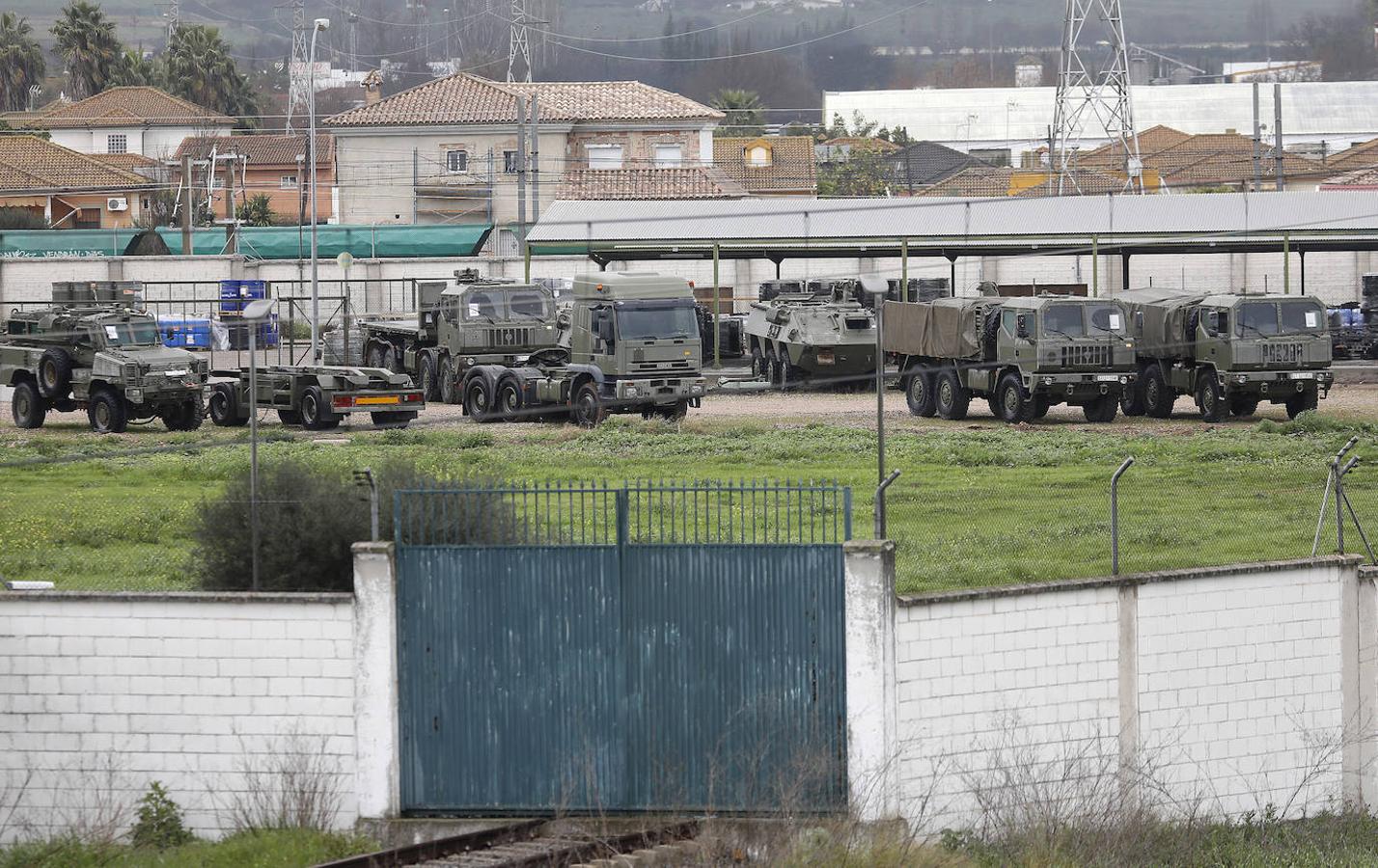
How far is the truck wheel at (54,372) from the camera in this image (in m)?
31.0

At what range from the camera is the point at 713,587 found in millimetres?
13508

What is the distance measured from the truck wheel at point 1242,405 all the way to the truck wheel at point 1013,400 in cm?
337

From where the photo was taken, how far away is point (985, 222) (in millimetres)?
45625

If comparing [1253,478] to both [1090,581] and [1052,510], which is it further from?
[1090,581]

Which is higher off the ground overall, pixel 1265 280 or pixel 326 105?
pixel 326 105

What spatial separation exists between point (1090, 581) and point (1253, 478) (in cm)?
575

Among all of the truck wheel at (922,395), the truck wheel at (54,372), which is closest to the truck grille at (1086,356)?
the truck wheel at (922,395)

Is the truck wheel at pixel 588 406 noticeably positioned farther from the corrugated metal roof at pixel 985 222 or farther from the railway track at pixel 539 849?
the railway track at pixel 539 849

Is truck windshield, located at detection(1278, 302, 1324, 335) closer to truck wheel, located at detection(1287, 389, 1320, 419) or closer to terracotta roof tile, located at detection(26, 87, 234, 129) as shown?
truck wheel, located at detection(1287, 389, 1320, 419)

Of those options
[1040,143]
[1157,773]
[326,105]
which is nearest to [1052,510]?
[1157,773]

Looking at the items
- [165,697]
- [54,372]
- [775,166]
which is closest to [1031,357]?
[54,372]

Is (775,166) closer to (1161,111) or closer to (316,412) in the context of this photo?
(1161,111)

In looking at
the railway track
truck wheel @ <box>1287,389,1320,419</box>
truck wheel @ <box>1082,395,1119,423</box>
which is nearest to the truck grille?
truck wheel @ <box>1082,395,1119,423</box>

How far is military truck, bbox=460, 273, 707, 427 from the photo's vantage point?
30.4 metres
